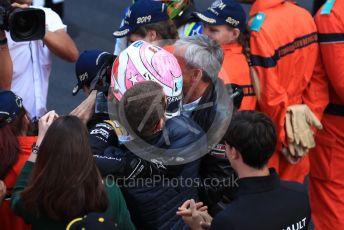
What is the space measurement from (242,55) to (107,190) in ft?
4.87

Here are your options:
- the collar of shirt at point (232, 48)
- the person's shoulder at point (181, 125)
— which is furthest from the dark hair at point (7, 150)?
the collar of shirt at point (232, 48)

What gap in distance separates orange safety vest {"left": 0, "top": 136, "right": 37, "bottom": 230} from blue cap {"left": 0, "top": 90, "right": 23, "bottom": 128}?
11cm

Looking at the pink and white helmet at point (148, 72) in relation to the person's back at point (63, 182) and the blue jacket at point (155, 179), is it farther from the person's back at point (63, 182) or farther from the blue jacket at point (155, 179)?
the person's back at point (63, 182)

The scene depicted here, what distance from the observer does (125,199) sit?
2906 mm

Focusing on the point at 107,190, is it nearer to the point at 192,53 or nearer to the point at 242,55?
the point at 192,53

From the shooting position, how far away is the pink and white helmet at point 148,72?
2.93m

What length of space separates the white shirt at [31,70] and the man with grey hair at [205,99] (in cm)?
118

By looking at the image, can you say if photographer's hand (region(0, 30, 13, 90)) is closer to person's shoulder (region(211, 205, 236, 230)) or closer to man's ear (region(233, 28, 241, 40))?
man's ear (region(233, 28, 241, 40))

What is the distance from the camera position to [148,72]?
294 cm

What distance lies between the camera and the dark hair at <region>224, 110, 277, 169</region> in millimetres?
2695

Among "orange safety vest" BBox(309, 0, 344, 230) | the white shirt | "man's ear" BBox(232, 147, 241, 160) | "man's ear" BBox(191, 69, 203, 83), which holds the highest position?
"man's ear" BBox(191, 69, 203, 83)

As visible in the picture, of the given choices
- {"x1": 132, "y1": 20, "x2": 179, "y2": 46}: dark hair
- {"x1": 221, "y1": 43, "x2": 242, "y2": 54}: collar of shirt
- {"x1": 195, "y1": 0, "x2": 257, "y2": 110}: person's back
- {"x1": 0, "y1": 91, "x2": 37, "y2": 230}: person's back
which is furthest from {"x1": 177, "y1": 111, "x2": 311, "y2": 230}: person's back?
{"x1": 132, "y1": 20, "x2": 179, "y2": 46}: dark hair

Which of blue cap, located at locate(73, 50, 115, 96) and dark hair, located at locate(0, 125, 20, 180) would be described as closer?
dark hair, located at locate(0, 125, 20, 180)

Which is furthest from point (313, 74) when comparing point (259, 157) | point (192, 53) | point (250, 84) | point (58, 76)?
point (58, 76)
